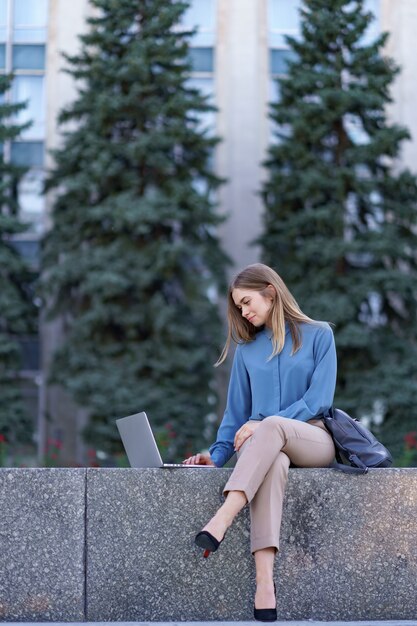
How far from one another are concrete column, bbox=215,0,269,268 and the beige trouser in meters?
Answer: 16.3

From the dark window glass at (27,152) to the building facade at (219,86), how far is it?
0.02 m

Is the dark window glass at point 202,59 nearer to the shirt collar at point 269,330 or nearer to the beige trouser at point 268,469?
the shirt collar at point 269,330

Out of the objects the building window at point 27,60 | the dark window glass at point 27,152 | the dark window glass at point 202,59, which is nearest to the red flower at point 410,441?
the dark window glass at point 202,59

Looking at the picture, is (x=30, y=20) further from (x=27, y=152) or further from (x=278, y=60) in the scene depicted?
(x=278, y=60)

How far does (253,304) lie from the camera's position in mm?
5008

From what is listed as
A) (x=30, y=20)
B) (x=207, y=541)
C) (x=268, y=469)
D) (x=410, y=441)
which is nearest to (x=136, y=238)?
(x=30, y=20)

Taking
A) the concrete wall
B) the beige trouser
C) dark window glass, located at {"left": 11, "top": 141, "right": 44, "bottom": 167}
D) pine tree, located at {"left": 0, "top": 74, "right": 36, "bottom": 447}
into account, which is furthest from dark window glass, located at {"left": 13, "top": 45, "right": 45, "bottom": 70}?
the beige trouser

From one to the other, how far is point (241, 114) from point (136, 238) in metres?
4.59

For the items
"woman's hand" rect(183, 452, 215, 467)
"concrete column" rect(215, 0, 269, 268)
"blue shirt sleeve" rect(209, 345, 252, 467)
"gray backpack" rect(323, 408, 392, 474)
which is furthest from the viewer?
"concrete column" rect(215, 0, 269, 268)

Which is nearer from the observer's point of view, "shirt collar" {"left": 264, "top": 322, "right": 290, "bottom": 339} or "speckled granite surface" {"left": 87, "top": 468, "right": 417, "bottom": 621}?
"speckled granite surface" {"left": 87, "top": 468, "right": 417, "bottom": 621}

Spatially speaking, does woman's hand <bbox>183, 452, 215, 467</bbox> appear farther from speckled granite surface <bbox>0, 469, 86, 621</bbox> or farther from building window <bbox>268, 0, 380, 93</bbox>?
building window <bbox>268, 0, 380, 93</bbox>

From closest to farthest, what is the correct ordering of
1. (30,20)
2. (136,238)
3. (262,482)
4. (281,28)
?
(262,482)
(136,238)
(30,20)
(281,28)

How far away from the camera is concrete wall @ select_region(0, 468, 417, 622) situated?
466cm

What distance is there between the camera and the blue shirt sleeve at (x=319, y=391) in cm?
478
